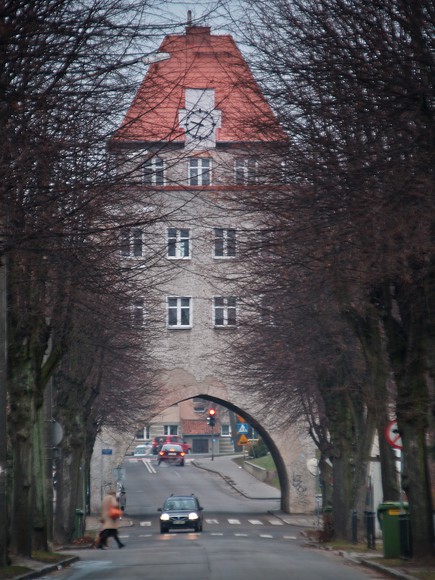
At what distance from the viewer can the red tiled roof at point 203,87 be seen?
16581 millimetres

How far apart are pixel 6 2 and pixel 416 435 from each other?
12.9 meters

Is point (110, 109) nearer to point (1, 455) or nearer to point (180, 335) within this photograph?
point (1, 455)

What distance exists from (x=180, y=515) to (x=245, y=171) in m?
25.4

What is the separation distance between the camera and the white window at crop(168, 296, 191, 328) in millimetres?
63188

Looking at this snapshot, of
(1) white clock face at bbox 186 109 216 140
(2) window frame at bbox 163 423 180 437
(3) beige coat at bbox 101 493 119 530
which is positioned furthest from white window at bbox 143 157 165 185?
(2) window frame at bbox 163 423 180 437

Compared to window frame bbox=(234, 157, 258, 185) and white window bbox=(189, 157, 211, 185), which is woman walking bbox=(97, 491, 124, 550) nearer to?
white window bbox=(189, 157, 211, 185)

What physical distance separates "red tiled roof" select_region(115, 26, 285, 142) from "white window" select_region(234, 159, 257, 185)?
444 millimetres

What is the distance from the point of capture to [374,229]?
1833cm

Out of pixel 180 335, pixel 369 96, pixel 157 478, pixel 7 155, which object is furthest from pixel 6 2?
pixel 157 478

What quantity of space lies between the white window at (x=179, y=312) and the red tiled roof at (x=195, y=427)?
6661 centimetres

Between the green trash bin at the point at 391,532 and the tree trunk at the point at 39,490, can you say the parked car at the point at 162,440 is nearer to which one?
the tree trunk at the point at 39,490

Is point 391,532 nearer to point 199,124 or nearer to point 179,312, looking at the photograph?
point 199,124

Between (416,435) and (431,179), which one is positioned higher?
(431,179)

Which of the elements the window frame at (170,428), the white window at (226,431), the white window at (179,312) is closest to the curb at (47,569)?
the white window at (179,312)
